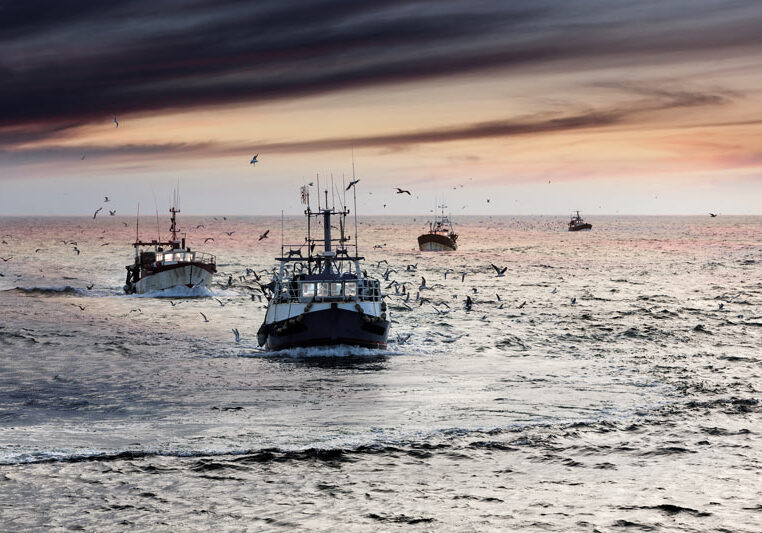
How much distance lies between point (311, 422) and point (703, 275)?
68.4 m

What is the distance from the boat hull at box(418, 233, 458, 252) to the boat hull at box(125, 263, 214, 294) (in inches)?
3030

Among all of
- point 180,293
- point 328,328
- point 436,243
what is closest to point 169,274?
point 180,293

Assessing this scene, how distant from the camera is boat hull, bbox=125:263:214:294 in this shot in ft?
194

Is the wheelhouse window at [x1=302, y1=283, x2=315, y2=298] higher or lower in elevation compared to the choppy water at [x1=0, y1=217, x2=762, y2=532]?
higher

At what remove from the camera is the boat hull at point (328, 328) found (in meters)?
31.6

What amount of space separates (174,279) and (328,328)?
30.9 meters

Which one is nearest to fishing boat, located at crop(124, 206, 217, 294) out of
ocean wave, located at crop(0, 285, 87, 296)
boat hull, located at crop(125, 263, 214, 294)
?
boat hull, located at crop(125, 263, 214, 294)

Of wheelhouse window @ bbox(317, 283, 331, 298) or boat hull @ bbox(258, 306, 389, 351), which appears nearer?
boat hull @ bbox(258, 306, 389, 351)

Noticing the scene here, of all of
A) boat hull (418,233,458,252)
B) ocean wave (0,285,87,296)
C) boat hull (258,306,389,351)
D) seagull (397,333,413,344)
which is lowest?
seagull (397,333,413,344)

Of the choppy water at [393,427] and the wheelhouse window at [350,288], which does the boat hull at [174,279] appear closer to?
the choppy water at [393,427]

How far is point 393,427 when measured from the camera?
19.0 metres

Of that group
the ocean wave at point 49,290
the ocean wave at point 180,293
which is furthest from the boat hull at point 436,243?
the ocean wave at point 180,293

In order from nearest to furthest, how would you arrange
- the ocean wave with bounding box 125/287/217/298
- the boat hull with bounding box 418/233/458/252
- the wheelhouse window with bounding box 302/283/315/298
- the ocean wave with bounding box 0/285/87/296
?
the wheelhouse window with bounding box 302/283/315/298 < the ocean wave with bounding box 125/287/217/298 < the ocean wave with bounding box 0/285/87/296 < the boat hull with bounding box 418/233/458/252

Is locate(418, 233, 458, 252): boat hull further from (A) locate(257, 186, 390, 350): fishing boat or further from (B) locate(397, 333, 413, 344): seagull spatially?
(A) locate(257, 186, 390, 350): fishing boat
